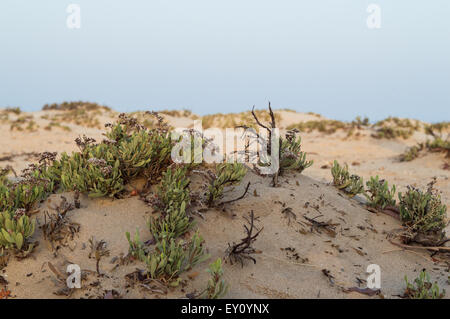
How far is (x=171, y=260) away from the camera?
131 inches

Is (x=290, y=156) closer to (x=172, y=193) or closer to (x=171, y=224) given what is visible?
(x=172, y=193)

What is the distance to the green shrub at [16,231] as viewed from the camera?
364 centimetres

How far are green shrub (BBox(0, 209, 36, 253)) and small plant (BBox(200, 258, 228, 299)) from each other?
1961mm

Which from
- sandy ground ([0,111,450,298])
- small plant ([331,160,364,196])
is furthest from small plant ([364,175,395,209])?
small plant ([331,160,364,196])

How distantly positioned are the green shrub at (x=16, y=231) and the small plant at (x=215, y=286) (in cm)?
196

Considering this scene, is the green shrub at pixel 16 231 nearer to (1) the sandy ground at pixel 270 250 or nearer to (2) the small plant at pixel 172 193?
(1) the sandy ground at pixel 270 250

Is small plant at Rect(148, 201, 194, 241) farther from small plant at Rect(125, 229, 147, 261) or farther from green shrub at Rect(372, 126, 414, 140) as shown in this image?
green shrub at Rect(372, 126, 414, 140)

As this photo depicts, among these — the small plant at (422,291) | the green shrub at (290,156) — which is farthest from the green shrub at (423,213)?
the green shrub at (290,156)

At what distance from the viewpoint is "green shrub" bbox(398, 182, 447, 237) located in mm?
4590

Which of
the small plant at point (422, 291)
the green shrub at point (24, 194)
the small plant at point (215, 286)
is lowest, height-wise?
the small plant at point (422, 291)

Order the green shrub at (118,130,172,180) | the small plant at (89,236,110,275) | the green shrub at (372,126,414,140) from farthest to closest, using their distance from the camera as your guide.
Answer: the green shrub at (372,126,414,140), the green shrub at (118,130,172,180), the small plant at (89,236,110,275)

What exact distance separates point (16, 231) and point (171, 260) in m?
1.72

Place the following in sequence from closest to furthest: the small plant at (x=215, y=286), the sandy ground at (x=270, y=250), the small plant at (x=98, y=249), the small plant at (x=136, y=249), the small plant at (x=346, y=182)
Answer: the small plant at (x=215, y=286), the sandy ground at (x=270, y=250), the small plant at (x=136, y=249), the small plant at (x=98, y=249), the small plant at (x=346, y=182)
